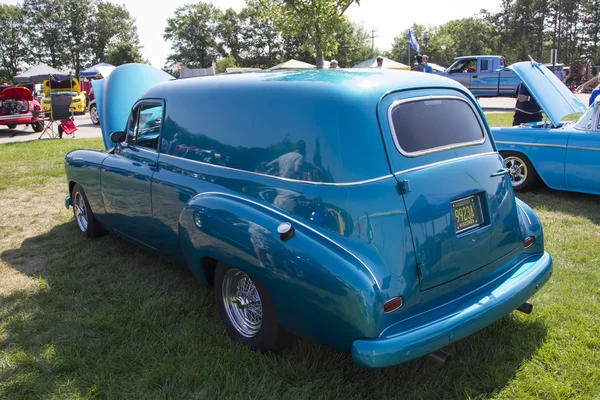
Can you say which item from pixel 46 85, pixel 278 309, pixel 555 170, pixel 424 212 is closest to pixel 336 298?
pixel 278 309

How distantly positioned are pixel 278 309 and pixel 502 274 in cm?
144

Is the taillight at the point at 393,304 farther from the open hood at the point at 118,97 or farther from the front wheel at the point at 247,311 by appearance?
the open hood at the point at 118,97

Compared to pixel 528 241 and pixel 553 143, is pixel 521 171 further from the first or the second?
pixel 528 241

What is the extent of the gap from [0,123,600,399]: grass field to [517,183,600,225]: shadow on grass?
134 cm

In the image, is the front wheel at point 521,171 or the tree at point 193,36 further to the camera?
the tree at point 193,36

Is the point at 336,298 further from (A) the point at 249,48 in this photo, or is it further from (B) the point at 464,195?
(A) the point at 249,48

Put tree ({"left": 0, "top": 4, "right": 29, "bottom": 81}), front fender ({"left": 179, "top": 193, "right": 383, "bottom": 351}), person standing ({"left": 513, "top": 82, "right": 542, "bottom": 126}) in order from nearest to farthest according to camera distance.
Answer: front fender ({"left": 179, "top": 193, "right": 383, "bottom": 351}), person standing ({"left": 513, "top": 82, "right": 542, "bottom": 126}), tree ({"left": 0, "top": 4, "right": 29, "bottom": 81})

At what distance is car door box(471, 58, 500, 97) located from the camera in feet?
73.3

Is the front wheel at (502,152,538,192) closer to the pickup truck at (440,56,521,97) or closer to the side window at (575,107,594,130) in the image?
the side window at (575,107,594,130)

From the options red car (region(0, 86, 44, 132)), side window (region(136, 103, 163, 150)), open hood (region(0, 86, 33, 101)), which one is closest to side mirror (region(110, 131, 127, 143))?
side window (region(136, 103, 163, 150))

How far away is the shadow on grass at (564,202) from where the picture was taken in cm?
602

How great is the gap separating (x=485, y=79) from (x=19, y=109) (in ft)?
62.0

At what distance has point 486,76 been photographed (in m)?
22.5

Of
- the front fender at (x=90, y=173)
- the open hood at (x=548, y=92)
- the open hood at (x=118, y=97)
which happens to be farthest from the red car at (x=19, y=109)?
the open hood at (x=548, y=92)
